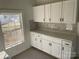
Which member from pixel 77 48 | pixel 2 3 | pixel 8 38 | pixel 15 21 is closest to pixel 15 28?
pixel 15 21

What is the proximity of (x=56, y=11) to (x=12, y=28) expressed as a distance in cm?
199

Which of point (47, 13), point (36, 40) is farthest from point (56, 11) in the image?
point (36, 40)

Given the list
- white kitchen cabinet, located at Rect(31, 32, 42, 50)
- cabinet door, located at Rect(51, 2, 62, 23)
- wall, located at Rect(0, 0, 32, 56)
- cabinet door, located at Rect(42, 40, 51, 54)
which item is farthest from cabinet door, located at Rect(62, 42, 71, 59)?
wall, located at Rect(0, 0, 32, 56)

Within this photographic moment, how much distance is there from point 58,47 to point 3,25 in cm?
224

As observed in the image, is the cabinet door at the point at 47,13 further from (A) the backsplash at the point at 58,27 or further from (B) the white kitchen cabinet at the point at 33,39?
(B) the white kitchen cabinet at the point at 33,39

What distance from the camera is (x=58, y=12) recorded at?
2756 millimetres

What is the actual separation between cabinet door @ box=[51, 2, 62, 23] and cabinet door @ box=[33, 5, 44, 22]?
0.55 m

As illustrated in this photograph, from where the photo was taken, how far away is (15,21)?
3.24 m

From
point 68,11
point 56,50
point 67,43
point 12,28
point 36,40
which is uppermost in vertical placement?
point 68,11

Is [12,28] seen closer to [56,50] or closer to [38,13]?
[38,13]

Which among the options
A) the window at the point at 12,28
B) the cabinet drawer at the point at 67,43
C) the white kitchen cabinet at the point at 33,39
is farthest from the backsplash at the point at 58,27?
the window at the point at 12,28

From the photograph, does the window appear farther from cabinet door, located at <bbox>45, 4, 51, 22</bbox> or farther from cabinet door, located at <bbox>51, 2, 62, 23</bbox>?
cabinet door, located at <bbox>51, 2, 62, 23</bbox>

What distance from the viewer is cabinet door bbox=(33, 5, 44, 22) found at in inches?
132

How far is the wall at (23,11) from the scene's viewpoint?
2.77 meters
